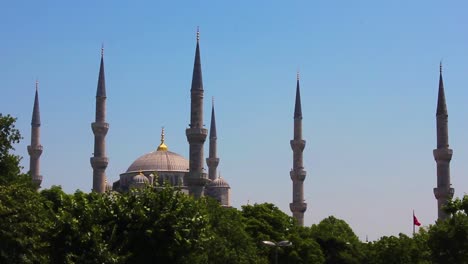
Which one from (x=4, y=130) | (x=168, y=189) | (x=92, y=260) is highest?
(x=4, y=130)

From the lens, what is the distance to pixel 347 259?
7638 cm

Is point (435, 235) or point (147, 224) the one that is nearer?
point (147, 224)

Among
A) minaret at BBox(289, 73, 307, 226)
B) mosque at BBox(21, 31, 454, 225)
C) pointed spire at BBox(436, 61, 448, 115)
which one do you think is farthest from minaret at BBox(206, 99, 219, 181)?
pointed spire at BBox(436, 61, 448, 115)

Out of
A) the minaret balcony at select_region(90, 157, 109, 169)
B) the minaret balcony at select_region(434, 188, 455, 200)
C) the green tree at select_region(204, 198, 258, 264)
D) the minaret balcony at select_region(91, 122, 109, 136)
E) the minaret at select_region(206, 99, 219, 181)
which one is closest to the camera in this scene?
the green tree at select_region(204, 198, 258, 264)

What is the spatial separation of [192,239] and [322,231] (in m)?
49.1

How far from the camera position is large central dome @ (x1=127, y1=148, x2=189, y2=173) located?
119 meters

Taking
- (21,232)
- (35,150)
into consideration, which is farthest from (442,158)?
(21,232)

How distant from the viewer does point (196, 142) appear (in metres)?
74.4

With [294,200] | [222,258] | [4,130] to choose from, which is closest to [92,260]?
[4,130]

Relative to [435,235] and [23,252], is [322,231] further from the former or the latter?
[23,252]

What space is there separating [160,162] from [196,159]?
45624 mm

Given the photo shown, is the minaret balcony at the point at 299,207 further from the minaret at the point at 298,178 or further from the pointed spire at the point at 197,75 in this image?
the pointed spire at the point at 197,75

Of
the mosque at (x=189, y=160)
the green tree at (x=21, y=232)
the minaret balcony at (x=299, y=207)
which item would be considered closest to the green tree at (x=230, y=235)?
the mosque at (x=189, y=160)

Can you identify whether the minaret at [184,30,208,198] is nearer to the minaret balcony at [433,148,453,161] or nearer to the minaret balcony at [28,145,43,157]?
the minaret balcony at [433,148,453,161]
